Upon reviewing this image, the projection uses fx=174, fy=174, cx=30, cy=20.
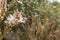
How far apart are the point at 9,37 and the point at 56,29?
0.74 m

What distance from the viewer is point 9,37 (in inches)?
102

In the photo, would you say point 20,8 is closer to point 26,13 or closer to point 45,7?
point 26,13

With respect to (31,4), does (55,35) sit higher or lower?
lower

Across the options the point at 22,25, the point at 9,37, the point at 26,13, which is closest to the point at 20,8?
the point at 26,13

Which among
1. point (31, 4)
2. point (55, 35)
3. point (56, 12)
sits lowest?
point (55, 35)

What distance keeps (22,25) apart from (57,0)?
1.00 meters

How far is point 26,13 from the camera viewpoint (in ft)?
9.24

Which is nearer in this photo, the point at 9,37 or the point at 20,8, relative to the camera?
the point at 9,37

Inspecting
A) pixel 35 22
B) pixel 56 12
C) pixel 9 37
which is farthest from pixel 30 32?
pixel 56 12

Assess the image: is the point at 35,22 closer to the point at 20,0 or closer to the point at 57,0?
the point at 20,0

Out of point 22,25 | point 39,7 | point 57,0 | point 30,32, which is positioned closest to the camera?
point 30,32

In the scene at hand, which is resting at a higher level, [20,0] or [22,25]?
[20,0]

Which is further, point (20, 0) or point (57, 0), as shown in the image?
point (57, 0)

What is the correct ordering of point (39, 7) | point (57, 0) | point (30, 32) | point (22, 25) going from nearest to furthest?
point (30, 32), point (22, 25), point (39, 7), point (57, 0)
